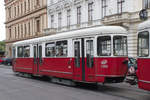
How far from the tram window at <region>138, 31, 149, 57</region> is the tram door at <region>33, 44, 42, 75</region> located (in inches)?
325

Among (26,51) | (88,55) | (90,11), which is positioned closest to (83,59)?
(88,55)

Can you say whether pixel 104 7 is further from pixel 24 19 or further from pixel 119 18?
pixel 24 19

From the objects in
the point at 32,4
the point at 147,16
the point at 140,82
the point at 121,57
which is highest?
the point at 32,4

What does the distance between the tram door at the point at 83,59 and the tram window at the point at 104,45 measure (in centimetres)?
42

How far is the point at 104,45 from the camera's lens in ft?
36.2

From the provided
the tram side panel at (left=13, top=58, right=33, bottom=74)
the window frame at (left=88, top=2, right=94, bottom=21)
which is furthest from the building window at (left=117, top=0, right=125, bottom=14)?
the tram side panel at (left=13, top=58, right=33, bottom=74)

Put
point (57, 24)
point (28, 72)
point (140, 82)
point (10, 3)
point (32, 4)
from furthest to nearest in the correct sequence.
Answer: point (10, 3), point (32, 4), point (57, 24), point (28, 72), point (140, 82)

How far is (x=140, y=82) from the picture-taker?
28.9ft

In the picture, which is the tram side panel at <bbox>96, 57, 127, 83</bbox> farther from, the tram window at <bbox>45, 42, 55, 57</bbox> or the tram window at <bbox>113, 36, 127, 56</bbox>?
the tram window at <bbox>45, 42, 55, 57</bbox>

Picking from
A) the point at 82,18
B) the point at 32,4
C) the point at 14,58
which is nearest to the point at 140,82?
the point at 14,58

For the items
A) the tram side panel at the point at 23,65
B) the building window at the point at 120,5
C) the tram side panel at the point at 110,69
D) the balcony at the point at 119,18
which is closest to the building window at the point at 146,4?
the balcony at the point at 119,18

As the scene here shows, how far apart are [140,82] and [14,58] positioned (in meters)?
13.6

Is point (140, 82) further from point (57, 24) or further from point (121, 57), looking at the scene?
point (57, 24)

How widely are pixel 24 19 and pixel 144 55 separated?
4724 cm
